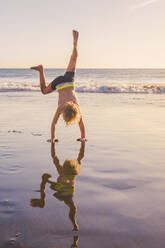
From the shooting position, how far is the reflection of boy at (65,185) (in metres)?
3.15

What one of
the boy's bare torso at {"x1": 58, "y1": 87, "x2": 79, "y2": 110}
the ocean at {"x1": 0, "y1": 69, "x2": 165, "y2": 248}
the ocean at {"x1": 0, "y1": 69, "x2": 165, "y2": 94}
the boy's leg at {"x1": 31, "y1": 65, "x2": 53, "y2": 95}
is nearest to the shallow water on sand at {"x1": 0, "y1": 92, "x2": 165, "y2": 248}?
the ocean at {"x1": 0, "y1": 69, "x2": 165, "y2": 248}

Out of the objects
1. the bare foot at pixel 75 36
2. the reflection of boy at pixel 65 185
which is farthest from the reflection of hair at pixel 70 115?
the bare foot at pixel 75 36

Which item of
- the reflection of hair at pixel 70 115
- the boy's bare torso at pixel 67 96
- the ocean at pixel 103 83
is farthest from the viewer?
the ocean at pixel 103 83

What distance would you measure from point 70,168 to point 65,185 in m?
0.78

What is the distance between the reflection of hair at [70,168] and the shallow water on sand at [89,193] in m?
0.09

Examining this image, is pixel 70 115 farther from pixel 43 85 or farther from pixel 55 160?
pixel 43 85

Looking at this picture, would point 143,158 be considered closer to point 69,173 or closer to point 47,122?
point 69,173

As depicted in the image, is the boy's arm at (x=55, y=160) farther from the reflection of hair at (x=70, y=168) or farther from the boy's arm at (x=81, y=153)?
the boy's arm at (x=81, y=153)

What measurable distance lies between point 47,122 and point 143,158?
423 centimetres

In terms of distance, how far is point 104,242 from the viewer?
247cm

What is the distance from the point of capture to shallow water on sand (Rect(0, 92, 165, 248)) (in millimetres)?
2553

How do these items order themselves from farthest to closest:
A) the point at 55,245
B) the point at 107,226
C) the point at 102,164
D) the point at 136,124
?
the point at 136,124 → the point at 102,164 → the point at 107,226 → the point at 55,245

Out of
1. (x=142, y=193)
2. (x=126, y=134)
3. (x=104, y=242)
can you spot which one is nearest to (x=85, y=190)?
(x=142, y=193)

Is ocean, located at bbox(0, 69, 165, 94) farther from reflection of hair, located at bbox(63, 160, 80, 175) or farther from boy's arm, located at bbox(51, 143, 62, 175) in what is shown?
reflection of hair, located at bbox(63, 160, 80, 175)
